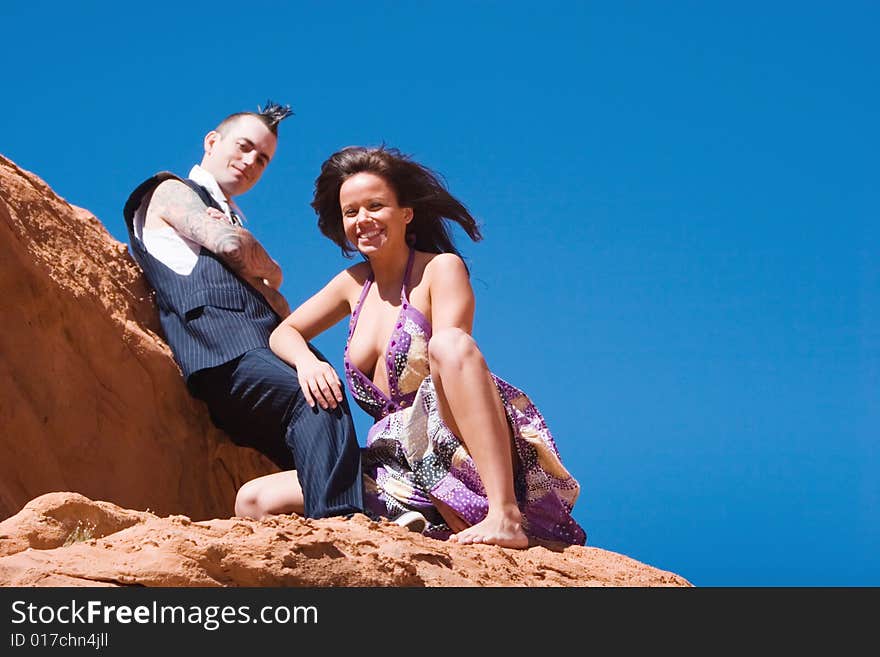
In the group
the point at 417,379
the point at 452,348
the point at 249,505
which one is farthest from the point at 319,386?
the point at 452,348

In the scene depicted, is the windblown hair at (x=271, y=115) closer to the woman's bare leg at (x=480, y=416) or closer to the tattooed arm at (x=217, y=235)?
the tattooed arm at (x=217, y=235)

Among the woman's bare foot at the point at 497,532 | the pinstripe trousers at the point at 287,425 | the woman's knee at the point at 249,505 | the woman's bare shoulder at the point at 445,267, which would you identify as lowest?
the woman's bare foot at the point at 497,532

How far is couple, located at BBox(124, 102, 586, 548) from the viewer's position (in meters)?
4.78

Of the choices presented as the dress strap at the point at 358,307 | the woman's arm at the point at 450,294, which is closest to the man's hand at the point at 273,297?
the dress strap at the point at 358,307

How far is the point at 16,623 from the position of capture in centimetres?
287

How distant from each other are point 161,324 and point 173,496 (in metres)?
0.82

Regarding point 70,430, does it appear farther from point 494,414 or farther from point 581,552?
point 581,552

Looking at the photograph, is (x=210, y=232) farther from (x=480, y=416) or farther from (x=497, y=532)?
(x=497, y=532)

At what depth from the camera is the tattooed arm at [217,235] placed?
18.6 feet

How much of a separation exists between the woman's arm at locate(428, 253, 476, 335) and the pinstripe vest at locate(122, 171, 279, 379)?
0.84 meters

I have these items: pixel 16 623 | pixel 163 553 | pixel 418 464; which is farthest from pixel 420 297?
pixel 16 623

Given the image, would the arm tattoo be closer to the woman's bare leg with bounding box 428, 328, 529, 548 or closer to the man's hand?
the man's hand

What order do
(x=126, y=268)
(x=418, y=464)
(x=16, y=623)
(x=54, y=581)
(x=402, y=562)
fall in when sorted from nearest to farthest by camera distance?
1. (x=16, y=623)
2. (x=54, y=581)
3. (x=402, y=562)
4. (x=418, y=464)
5. (x=126, y=268)

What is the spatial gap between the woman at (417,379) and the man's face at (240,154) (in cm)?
55
